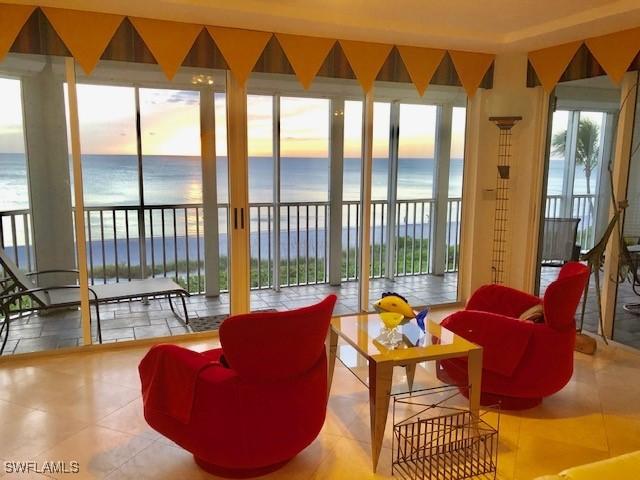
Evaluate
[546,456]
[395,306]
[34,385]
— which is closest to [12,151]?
[34,385]

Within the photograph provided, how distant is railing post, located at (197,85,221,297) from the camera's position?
158 inches

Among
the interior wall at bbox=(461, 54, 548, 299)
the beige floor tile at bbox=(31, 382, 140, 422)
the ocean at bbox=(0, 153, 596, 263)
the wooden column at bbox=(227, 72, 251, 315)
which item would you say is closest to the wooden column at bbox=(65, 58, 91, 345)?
the ocean at bbox=(0, 153, 596, 263)

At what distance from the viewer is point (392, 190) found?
17.3ft

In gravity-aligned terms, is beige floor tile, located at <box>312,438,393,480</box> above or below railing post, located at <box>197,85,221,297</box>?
below

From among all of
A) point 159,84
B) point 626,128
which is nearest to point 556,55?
point 626,128

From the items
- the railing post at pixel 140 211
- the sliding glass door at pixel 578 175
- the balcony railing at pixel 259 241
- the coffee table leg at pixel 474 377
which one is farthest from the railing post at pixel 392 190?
the coffee table leg at pixel 474 377

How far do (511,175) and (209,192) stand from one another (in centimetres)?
275

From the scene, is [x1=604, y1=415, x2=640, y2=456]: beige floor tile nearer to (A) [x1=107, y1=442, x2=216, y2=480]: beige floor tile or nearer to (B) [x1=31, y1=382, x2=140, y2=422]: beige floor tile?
(A) [x1=107, y1=442, x2=216, y2=480]: beige floor tile

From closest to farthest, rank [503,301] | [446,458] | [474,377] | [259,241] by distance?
1. [446,458]
2. [474,377]
3. [503,301]
4. [259,241]

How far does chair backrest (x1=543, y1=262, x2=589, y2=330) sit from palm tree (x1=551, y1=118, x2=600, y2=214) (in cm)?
177

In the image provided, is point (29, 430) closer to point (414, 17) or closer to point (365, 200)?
point (365, 200)

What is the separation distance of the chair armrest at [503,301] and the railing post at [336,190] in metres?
2.20

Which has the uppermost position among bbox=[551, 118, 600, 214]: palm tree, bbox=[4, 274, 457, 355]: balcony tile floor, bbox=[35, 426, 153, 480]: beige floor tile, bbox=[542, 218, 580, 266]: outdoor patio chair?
bbox=[551, 118, 600, 214]: palm tree

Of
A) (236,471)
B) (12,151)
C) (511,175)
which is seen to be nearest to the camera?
(236,471)
